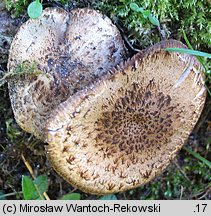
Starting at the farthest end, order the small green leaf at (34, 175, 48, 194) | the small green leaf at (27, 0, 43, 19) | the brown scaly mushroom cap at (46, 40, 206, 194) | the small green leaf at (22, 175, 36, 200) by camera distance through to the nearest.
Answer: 1. the small green leaf at (34, 175, 48, 194)
2. the small green leaf at (22, 175, 36, 200)
3. the small green leaf at (27, 0, 43, 19)
4. the brown scaly mushroom cap at (46, 40, 206, 194)

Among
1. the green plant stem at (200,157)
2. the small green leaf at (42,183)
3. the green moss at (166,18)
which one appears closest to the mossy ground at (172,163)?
the green moss at (166,18)

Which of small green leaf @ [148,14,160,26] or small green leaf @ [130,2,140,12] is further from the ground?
small green leaf @ [130,2,140,12]

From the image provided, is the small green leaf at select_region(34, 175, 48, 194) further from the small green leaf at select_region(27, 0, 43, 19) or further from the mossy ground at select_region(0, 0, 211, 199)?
the small green leaf at select_region(27, 0, 43, 19)

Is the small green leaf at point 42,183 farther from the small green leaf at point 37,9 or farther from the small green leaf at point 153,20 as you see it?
the small green leaf at point 153,20

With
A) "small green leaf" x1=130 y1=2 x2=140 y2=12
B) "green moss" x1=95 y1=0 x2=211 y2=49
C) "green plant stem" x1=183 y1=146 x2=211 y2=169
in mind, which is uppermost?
"small green leaf" x1=130 y1=2 x2=140 y2=12

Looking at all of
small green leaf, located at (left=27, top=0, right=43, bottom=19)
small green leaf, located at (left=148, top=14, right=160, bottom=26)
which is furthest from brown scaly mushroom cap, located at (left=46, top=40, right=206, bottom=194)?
small green leaf, located at (left=27, top=0, right=43, bottom=19)

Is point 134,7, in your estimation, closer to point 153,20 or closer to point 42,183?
point 153,20
